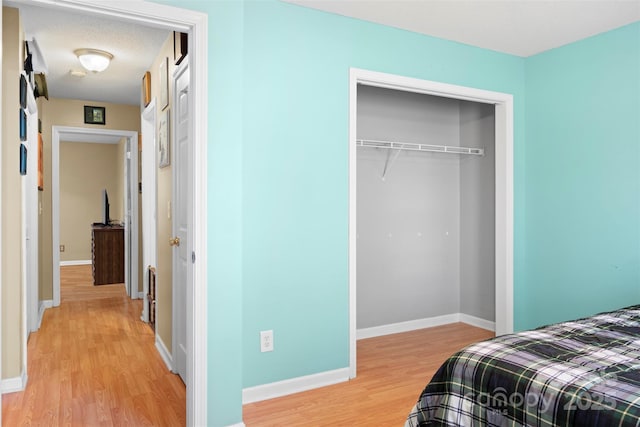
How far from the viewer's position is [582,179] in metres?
3.59

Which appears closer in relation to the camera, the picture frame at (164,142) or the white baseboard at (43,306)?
the picture frame at (164,142)

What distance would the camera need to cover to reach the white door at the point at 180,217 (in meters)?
3.05

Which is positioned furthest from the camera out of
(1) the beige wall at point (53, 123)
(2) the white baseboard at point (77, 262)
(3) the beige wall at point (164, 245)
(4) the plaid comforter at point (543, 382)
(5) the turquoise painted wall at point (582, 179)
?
(2) the white baseboard at point (77, 262)

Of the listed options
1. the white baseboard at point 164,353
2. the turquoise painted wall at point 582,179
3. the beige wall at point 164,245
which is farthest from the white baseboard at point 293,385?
the turquoise painted wall at point 582,179

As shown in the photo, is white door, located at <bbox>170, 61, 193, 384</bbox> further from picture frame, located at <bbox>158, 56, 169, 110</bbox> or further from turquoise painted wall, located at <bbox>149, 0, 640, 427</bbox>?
turquoise painted wall, located at <bbox>149, 0, 640, 427</bbox>

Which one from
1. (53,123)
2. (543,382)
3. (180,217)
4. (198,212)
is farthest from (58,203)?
(543,382)

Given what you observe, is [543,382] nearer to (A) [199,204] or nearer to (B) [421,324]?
(A) [199,204]

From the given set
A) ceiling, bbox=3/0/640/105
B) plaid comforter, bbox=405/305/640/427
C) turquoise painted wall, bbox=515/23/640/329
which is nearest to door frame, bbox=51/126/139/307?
ceiling, bbox=3/0/640/105

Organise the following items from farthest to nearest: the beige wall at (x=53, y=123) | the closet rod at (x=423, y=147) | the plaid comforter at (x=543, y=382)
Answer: the beige wall at (x=53, y=123) → the closet rod at (x=423, y=147) → the plaid comforter at (x=543, y=382)

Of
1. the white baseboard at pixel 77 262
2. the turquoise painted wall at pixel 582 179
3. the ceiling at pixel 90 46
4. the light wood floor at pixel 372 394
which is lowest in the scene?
the light wood floor at pixel 372 394

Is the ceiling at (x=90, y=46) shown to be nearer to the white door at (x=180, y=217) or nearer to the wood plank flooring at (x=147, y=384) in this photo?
the white door at (x=180, y=217)

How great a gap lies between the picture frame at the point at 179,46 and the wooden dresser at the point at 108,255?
430 cm

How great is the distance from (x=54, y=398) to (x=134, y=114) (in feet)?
13.3

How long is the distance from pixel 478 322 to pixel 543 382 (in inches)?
126
